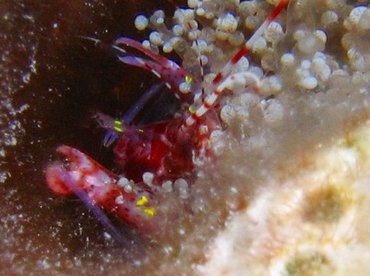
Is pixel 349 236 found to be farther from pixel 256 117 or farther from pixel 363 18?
pixel 363 18

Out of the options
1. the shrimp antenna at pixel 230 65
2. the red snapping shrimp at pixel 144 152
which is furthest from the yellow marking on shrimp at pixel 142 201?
the shrimp antenna at pixel 230 65

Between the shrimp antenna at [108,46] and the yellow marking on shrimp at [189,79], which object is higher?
the shrimp antenna at [108,46]

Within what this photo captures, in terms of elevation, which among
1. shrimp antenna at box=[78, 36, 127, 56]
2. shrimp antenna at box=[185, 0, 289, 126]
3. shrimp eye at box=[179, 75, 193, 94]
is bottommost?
shrimp antenna at box=[185, 0, 289, 126]

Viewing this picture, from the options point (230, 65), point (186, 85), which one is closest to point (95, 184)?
point (186, 85)

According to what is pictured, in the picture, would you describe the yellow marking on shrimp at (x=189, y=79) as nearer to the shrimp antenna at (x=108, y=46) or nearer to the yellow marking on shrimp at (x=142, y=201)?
the shrimp antenna at (x=108, y=46)

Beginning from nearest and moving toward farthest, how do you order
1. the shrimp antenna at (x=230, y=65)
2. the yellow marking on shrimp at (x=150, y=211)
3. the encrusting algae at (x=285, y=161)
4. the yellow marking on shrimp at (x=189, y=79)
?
the encrusting algae at (x=285, y=161), the shrimp antenna at (x=230, y=65), the yellow marking on shrimp at (x=150, y=211), the yellow marking on shrimp at (x=189, y=79)

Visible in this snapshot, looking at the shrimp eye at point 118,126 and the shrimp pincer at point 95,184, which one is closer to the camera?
the shrimp pincer at point 95,184

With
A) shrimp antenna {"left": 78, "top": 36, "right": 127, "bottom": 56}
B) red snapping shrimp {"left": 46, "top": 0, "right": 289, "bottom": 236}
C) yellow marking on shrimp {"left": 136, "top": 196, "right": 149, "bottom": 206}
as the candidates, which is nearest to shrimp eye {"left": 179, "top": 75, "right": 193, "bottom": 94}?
red snapping shrimp {"left": 46, "top": 0, "right": 289, "bottom": 236}

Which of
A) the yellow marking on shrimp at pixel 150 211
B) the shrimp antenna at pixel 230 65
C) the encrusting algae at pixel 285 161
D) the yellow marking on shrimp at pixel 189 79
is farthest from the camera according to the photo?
the yellow marking on shrimp at pixel 189 79

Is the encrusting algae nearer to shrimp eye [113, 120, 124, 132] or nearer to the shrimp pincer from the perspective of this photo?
the shrimp pincer
